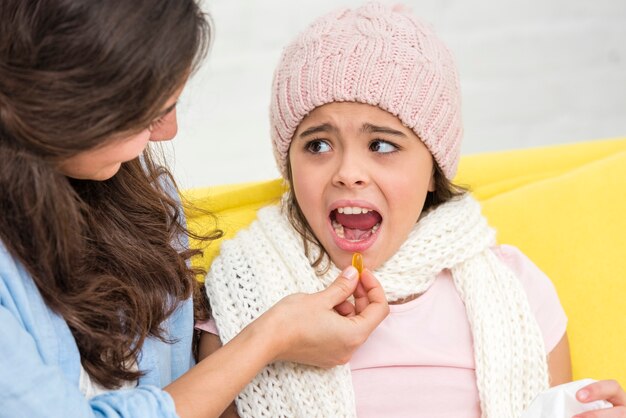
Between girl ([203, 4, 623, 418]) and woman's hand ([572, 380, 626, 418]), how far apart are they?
0.43 feet

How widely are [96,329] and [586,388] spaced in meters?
0.68

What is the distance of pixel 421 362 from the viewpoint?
1.47 metres

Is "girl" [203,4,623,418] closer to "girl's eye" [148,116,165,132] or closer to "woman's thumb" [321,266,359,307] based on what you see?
"woman's thumb" [321,266,359,307]

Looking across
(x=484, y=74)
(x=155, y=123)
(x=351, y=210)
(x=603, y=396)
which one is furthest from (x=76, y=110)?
(x=484, y=74)

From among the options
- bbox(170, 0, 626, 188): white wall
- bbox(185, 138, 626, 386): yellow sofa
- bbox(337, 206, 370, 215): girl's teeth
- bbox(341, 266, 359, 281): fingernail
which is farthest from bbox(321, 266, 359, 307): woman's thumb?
bbox(170, 0, 626, 188): white wall

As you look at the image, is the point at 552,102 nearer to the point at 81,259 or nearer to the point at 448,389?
the point at 448,389

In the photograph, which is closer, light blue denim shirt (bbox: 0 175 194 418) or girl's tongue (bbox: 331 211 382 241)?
light blue denim shirt (bbox: 0 175 194 418)

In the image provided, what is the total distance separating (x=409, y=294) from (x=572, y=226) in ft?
1.39

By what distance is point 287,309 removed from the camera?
130cm

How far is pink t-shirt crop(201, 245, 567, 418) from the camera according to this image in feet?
4.76

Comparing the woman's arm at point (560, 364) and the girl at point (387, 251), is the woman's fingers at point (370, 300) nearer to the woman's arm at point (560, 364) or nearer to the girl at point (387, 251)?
the girl at point (387, 251)

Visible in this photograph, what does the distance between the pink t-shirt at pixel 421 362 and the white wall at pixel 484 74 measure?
4.48ft

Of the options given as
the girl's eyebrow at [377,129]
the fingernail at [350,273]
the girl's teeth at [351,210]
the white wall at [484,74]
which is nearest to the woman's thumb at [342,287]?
the fingernail at [350,273]

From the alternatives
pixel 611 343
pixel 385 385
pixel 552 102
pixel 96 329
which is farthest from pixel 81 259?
pixel 552 102
